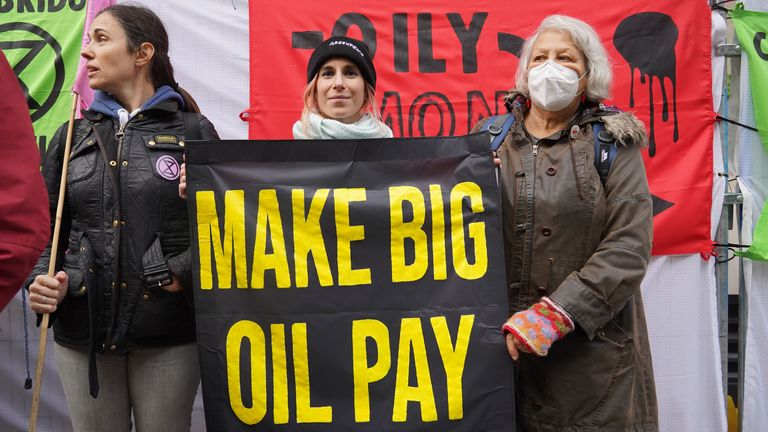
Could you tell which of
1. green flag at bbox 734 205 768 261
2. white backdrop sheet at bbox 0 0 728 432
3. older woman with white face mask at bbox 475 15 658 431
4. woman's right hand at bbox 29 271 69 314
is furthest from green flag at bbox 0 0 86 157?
green flag at bbox 734 205 768 261

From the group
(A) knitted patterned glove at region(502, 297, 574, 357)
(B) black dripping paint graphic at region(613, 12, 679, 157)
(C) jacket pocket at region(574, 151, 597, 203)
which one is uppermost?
(B) black dripping paint graphic at region(613, 12, 679, 157)

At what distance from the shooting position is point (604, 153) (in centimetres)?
263

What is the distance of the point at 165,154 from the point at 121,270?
451mm

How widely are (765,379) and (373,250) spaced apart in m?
2.61

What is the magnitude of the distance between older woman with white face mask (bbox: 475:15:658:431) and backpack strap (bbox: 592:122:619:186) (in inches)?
0.4

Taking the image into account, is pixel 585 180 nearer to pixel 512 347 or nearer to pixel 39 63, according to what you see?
pixel 512 347

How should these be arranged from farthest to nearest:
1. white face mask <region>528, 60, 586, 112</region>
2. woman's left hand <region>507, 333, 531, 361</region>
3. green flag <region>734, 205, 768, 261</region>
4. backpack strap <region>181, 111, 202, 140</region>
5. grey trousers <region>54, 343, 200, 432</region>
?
1. green flag <region>734, 205, 768, 261</region>
2. backpack strap <region>181, 111, 202, 140</region>
3. grey trousers <region>54, 343, 200, 432</region>
4. white face mask <region>528, 60, 586, 112</region>
5. woman's left hand <region>507, 333, 531, 361</region>

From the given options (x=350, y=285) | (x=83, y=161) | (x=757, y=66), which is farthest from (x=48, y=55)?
(x=757, y=66)

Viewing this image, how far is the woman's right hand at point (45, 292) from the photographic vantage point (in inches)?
106

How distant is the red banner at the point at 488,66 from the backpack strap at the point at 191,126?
1038 millimetres

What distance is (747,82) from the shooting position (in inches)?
161

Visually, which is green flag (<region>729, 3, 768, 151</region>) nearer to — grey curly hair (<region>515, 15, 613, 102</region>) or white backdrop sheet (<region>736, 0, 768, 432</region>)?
white backdrop sheet (<region>736, 0, 768, 432</region>)

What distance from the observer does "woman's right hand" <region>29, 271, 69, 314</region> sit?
270cm

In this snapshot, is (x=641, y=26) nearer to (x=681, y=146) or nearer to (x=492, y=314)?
(x=681, y=146)
